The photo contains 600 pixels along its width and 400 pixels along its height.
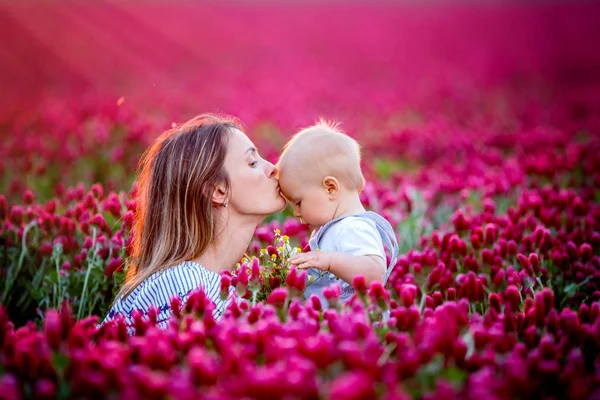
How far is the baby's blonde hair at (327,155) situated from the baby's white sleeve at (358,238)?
0.21 m

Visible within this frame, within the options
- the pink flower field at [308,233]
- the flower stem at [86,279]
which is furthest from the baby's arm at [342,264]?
the flower stem at [86,279]

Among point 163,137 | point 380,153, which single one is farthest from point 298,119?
point 163,137

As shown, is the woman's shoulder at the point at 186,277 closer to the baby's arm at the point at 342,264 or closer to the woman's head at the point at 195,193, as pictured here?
the woman's head at the point at 195,193

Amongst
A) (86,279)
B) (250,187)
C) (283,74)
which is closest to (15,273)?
(86,279)

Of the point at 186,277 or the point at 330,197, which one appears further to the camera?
the point at 330,197

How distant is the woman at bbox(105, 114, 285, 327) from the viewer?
11.3 feet

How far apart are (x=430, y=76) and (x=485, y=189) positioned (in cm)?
1132

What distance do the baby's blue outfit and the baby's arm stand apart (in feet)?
0.17

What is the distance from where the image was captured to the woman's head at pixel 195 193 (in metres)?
3.46

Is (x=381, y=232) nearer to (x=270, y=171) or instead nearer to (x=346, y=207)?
(x=346, y=207)

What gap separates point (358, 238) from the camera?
10.5ft

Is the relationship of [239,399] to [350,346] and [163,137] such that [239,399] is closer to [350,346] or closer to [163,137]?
[350,346]

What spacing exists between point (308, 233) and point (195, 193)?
1.53 metres

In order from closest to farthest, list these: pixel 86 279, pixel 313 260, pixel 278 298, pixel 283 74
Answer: pixel 278 298 < pixel 313 260 < pixel 86 279 < pixel 283 74
